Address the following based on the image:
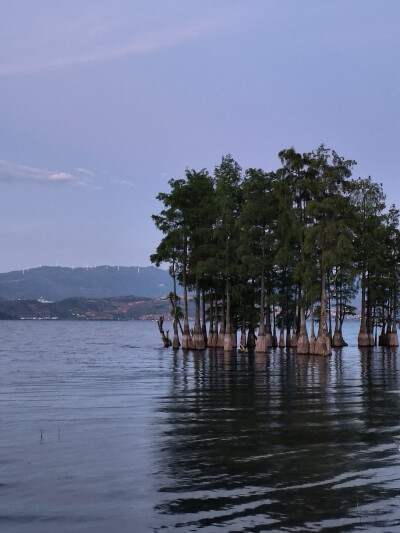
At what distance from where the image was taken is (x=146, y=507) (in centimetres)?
1433

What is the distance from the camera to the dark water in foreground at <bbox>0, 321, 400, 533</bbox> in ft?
44.8

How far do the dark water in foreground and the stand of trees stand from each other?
34.0 meters

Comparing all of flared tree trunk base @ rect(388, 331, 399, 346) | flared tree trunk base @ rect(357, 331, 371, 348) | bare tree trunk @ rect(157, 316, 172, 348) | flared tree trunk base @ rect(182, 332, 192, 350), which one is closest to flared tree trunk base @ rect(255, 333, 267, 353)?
flared tree trunk base @ rect(182, 332, 192, 350)

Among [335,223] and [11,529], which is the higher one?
[335,223]

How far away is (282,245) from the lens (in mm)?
76312

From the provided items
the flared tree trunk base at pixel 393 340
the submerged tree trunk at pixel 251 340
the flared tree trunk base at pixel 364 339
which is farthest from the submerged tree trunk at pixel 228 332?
the flared tree trunk base at pixel 393 340

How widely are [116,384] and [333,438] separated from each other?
22399 millimetres

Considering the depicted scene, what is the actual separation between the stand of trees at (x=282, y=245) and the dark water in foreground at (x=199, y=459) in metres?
34.0

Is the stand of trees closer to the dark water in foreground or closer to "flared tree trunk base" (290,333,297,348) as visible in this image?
"flared tree trunk base" (290,333,297,348)

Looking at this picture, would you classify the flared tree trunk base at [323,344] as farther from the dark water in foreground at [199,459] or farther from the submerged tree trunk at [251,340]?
the dark water in foreground at [199,459]

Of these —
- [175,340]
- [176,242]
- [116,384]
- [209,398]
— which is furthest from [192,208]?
[209,398]

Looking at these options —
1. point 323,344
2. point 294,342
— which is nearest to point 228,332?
point 294,342

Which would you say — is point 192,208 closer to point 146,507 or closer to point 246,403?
point 246,403

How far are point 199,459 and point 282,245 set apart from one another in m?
58.8
